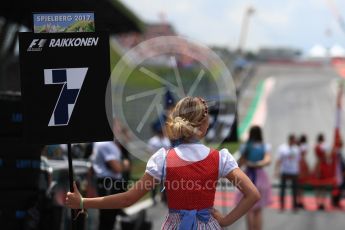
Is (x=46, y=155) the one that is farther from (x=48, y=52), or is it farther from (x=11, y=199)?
(x=48, y=52)

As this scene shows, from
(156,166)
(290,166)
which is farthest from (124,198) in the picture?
(290,166)

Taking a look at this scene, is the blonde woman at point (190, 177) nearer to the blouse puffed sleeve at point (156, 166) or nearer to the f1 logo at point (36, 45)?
the blouse puffed sleeve at point (156, 166)

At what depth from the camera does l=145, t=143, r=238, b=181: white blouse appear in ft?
12.3

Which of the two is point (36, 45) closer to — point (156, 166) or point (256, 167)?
point (156, 166)

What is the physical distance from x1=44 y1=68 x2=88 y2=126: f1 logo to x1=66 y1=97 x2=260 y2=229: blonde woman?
0.58m

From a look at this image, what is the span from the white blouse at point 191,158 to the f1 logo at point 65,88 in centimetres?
65

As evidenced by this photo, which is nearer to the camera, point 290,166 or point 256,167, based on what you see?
point 256,167

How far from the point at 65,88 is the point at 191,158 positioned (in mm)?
890

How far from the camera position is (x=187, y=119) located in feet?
12.4

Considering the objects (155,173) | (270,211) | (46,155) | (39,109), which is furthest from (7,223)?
(270,211)

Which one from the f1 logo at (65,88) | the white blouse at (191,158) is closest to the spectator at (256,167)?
the f1 logo at (65,88)

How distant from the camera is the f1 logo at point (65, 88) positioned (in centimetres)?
407

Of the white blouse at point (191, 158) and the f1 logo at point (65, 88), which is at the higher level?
the f1 logo at point (65, 88)

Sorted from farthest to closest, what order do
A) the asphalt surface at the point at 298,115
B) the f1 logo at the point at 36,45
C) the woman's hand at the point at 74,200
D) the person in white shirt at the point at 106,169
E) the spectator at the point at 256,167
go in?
the asphalt surface at the point at 298,115 → the spectator at the point at 256,167 → the person in white shirt at the point at 106,169 → the f1 logo at the point at 36,45 → the woman's hand at the point at 74,200
